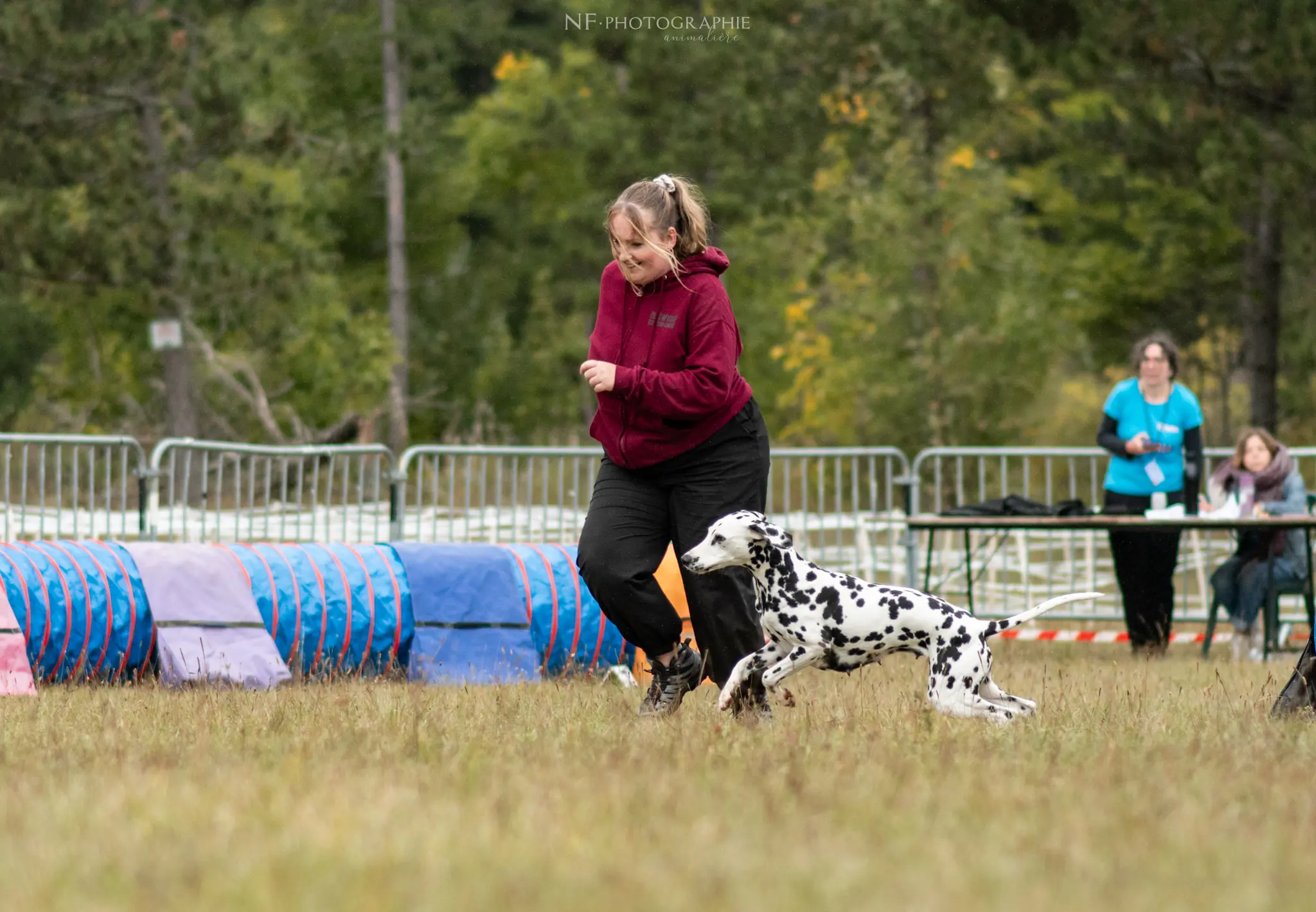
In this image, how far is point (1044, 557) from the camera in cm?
1809

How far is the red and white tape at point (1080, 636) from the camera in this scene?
39.0ft

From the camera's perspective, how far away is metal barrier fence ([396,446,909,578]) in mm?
13336

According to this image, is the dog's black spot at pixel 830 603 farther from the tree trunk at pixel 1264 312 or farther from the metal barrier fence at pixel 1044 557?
the tree trunk at pixel 1264 312

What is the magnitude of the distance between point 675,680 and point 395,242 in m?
26.1

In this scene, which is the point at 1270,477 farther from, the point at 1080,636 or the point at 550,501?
the point at 550,501

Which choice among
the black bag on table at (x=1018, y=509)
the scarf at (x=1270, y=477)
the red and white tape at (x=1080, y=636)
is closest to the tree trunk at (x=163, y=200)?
the red and white tape at (x=1080, y=636)

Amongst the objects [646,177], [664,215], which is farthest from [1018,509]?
[646,177]

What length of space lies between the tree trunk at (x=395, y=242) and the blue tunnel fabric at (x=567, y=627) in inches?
803

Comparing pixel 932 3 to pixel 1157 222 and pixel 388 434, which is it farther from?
pixel 388 434

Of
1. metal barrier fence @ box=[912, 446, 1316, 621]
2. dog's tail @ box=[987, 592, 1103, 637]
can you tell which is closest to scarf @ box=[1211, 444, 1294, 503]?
metal barrier fence @ box=[912, 446, 1316, 621]

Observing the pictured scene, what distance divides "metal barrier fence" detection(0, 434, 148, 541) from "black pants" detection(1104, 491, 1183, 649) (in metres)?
6.47

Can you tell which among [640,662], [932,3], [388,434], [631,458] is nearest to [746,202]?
[388,434]

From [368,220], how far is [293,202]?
20.8 feet

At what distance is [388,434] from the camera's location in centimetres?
3097
